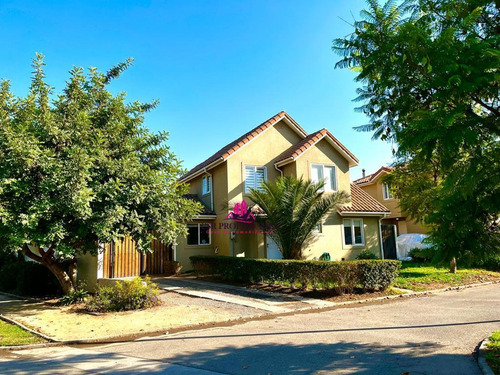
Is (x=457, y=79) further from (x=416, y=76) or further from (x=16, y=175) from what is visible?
(x=16, y=175)

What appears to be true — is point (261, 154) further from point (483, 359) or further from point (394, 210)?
point (483, 359)

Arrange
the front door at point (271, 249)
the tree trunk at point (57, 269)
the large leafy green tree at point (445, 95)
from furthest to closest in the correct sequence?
the front door at point (271, 249), the tree trunk at point (57, 269), the large leafy green tree at point (445, 95)

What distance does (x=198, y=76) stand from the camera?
14.7 metres

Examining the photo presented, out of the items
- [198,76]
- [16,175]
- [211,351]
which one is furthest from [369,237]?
[16,175]

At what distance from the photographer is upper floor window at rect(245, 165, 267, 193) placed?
2109 cm

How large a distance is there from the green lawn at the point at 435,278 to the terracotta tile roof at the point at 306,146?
7.78m

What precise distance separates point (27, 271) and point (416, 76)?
16228 mm

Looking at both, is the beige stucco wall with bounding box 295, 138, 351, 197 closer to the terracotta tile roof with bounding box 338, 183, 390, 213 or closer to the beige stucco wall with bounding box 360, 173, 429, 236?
the terracotta tile roof with bounding box 338, 183, 390, 213

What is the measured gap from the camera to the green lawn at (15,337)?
8.27 metres

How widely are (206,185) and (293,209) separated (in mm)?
8280

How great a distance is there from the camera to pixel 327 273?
13164 millimetres

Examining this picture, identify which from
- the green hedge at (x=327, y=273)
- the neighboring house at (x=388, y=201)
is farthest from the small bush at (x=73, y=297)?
the neighboring house at (x=388, y=201)

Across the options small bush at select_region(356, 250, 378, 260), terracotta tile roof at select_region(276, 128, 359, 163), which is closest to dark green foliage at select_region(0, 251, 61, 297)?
terracotta tile roof at select_region(276, 128, 359, 163)

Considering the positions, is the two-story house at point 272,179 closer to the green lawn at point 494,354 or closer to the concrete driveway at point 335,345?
the concrete driveway at point 335,345
